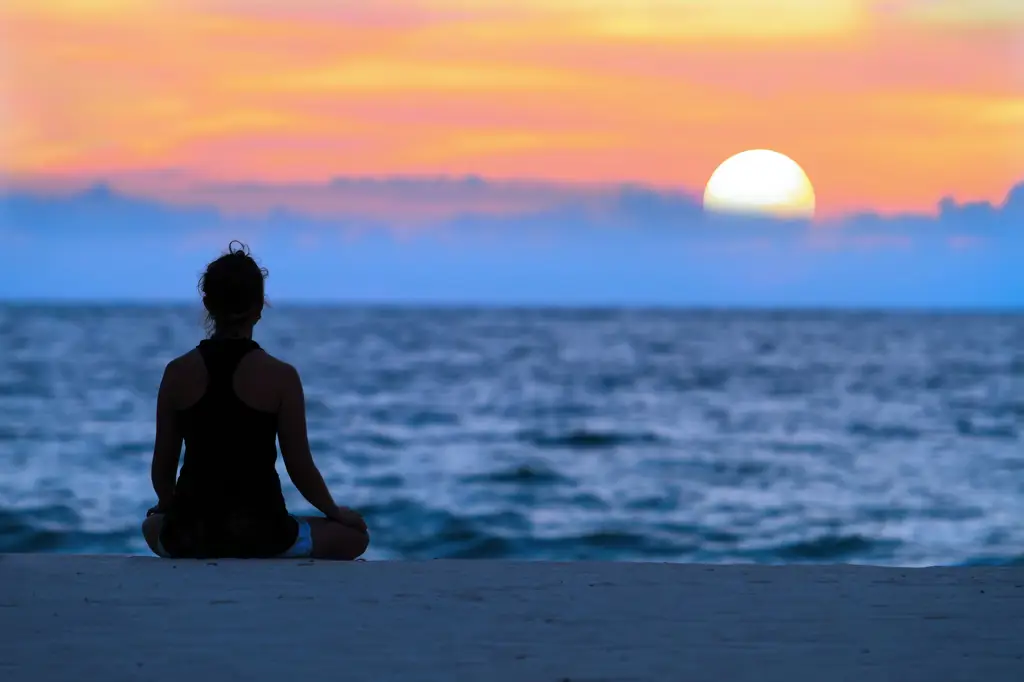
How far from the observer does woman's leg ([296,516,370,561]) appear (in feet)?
16.4

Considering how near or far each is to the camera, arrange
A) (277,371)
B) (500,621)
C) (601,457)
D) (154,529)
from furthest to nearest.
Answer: (601,457)
(154,529)
(277,371)
(500,621)

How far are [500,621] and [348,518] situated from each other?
1278mm

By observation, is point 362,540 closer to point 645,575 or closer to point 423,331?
point 645,575

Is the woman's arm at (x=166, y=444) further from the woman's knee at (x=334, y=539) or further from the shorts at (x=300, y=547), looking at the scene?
the woman's knee at (x=334, y=539)

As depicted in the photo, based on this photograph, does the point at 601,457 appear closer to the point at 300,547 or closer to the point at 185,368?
the point at 300,547

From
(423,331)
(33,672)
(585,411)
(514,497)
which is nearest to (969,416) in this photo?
(585,411)

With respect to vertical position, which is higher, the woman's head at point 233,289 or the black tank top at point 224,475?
the woman's head at point 233,289

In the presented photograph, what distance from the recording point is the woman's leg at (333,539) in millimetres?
4988

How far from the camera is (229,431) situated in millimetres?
4633

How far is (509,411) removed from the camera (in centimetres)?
2986

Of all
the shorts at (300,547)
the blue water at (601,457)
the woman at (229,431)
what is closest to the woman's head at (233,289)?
the woman at (229,431)

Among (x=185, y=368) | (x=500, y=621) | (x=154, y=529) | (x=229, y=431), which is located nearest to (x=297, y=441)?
(x=229, y=431)

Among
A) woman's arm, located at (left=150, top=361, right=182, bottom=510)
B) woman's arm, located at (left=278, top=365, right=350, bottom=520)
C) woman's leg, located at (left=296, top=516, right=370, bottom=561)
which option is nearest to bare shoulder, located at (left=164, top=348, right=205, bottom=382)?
woman's arm, located at (left=150, top=361, right=182, bottom=510)

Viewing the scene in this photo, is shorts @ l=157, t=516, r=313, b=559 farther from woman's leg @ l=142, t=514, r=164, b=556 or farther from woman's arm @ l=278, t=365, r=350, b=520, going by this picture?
woman's arm @ l=278, t=365, r=350, b=520
